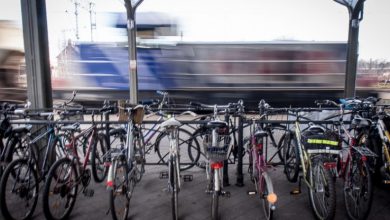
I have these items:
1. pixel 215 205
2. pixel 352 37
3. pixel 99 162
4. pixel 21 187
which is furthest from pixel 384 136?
pixel 21 187

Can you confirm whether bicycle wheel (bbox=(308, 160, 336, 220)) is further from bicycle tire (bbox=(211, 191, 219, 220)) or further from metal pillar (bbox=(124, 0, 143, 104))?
metal pillar (bbox=(124, 0, 143, 104))

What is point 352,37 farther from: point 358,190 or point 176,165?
point 176,165

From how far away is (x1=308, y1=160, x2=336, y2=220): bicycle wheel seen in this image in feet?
7.34

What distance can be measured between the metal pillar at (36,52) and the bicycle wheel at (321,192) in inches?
122

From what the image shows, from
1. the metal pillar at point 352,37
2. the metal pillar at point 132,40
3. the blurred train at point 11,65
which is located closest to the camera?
the metal pillar at point 352,37

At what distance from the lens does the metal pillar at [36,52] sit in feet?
10.6

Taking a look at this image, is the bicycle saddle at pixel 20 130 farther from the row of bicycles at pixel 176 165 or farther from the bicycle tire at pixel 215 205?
the bicycle tire at pixel 215 205

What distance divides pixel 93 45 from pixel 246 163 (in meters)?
6.30

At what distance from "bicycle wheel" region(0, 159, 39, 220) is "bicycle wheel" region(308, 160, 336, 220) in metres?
2.54

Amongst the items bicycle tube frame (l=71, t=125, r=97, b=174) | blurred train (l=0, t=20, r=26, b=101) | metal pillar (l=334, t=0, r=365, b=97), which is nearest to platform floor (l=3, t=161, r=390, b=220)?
bicycle tube frame (l=71, t=125, r=97, b=174)

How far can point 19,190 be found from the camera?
2461 millimetres

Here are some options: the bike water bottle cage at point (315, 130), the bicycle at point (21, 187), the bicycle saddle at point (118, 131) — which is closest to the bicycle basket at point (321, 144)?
the bike water bottle cage at point (315, 130)

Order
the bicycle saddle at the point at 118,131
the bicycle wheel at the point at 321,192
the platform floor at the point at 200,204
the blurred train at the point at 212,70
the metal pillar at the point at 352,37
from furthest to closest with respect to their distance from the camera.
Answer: the blurred train at the point at 212,70 → the metal pillar at the point at 352,37 → the bicycle saddle at the point at 118,131 → the platform floor at the point at 200,204 → the bicycle wheel at the point at 321,192

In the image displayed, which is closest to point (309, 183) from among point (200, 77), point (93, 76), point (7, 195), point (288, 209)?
point (288, 209)
